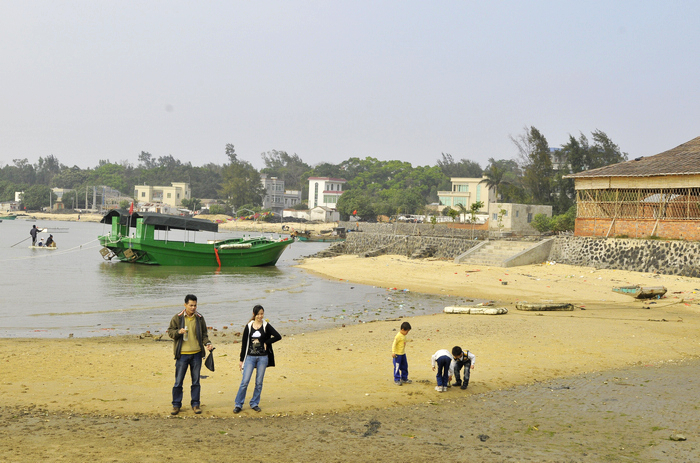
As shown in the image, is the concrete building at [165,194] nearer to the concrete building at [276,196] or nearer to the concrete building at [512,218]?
the concrete building at [276,196]

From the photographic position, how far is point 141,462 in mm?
6184

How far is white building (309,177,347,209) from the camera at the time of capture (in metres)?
115

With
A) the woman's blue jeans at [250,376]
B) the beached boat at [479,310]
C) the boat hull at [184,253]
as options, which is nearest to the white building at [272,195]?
the boat hull at [184,253]

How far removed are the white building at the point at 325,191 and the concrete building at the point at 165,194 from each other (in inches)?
1406

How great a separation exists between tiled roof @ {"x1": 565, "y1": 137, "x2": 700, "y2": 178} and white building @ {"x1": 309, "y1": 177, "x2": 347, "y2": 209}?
84422 millimetres

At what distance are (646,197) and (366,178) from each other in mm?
102081

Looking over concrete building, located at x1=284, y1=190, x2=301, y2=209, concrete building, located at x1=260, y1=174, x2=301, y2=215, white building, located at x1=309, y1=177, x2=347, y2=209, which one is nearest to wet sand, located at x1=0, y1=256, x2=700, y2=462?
white building, located at x1=309, y1=177, x2=347, y2=209

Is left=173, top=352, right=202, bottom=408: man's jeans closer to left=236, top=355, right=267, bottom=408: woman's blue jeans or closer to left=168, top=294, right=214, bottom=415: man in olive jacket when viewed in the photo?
left=168, top=294, right=214, bottom=415: man in olive jacket

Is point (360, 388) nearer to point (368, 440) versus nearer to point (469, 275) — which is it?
point (368, 440)

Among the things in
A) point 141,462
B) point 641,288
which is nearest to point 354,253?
point 641,288

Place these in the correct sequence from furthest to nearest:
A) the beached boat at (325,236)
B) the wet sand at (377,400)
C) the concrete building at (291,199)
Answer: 1. the concrete building at (291,199)
2. the beached boat at (325,236)
3. the wet sand at (377,400)

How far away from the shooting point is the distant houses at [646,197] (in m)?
26.4

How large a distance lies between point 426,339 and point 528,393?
4.62m

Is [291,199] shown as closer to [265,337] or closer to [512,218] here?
[512,218]
